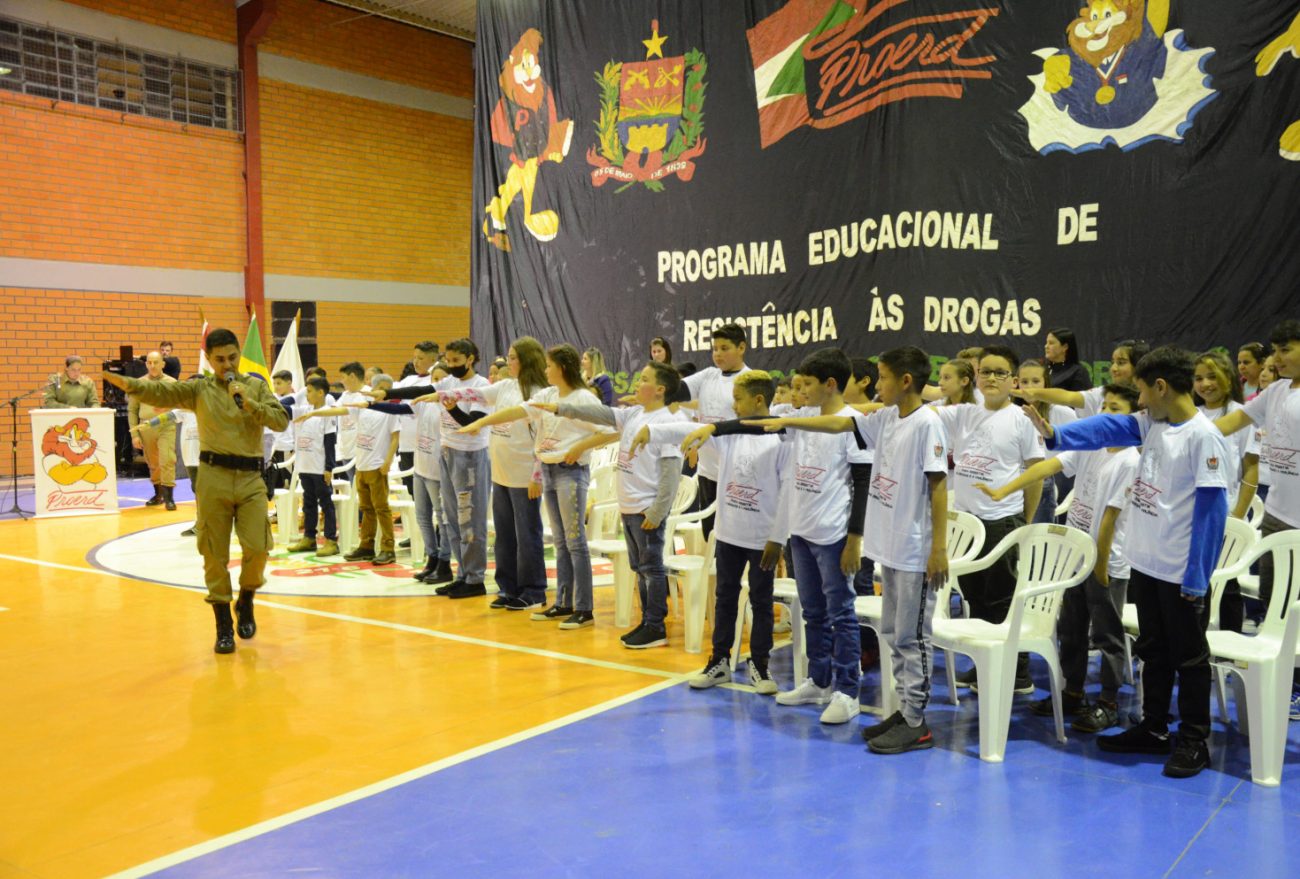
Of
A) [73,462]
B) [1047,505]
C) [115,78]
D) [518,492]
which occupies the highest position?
[115,78]

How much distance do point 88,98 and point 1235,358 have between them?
631 inches

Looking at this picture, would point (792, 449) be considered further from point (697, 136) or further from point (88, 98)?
point (88, 98)

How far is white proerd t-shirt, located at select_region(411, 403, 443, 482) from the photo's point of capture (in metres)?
8.36

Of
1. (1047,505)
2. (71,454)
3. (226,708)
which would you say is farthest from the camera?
(71,454)

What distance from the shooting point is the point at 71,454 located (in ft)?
41.7

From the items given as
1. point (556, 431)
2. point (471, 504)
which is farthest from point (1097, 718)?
point (471, 504)

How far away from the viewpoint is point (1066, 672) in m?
5.13

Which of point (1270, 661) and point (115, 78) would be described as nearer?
point (1270, 661)

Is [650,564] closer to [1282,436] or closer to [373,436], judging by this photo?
[373,436]

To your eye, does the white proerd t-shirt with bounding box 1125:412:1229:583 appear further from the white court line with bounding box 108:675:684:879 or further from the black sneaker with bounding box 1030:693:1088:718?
the white court line with bounding box 108:675:684:879

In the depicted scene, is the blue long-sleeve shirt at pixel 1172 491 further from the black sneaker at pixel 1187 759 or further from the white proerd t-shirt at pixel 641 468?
the white proerd t-shirt at pixel 641 468

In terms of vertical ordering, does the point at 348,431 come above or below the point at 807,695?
above

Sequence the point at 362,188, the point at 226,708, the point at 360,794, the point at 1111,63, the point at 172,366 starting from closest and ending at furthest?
the point at 360,794
the point at 226,708
the point at 1111,63
the point at 172,366
the point at 362,188

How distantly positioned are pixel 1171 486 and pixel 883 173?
21.1ft
